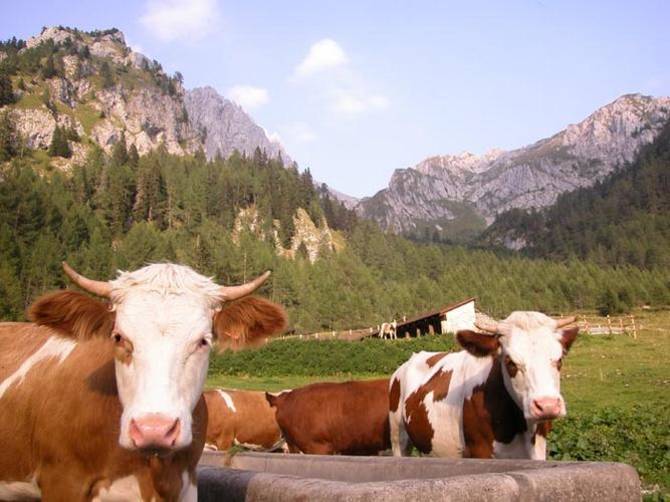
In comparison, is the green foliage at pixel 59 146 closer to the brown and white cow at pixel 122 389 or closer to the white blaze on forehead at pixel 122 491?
the brown and white cow at pixel 122 389

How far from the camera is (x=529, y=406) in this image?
6297 mm

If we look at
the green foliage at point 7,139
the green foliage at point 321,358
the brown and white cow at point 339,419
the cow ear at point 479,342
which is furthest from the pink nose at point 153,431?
the green foliage at point 7,139

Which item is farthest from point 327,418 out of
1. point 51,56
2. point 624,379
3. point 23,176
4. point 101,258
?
point 51,56

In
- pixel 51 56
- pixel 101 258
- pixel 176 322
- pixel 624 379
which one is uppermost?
pixel 51 56

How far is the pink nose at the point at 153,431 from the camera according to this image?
3195mm

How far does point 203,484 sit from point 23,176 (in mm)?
123833

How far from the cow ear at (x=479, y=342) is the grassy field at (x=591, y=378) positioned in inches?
84.1

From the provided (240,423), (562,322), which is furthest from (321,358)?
(562,322)

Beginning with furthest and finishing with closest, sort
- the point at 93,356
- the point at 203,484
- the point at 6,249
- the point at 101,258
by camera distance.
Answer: the point at 101,258
the point at 6,249
the point at 203,484
the point at 93,356

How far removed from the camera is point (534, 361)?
21.8 feet

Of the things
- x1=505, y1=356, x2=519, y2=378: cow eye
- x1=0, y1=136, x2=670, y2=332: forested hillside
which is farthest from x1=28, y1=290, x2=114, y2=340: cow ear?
x1=0, y1=136, x2=670, y2=332: forested hillside

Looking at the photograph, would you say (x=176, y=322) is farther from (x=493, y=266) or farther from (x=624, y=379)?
(x=493, y=266)

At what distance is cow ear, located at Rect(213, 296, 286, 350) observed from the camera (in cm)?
429

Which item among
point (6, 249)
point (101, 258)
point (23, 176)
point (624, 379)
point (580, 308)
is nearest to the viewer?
point (624, 379)
